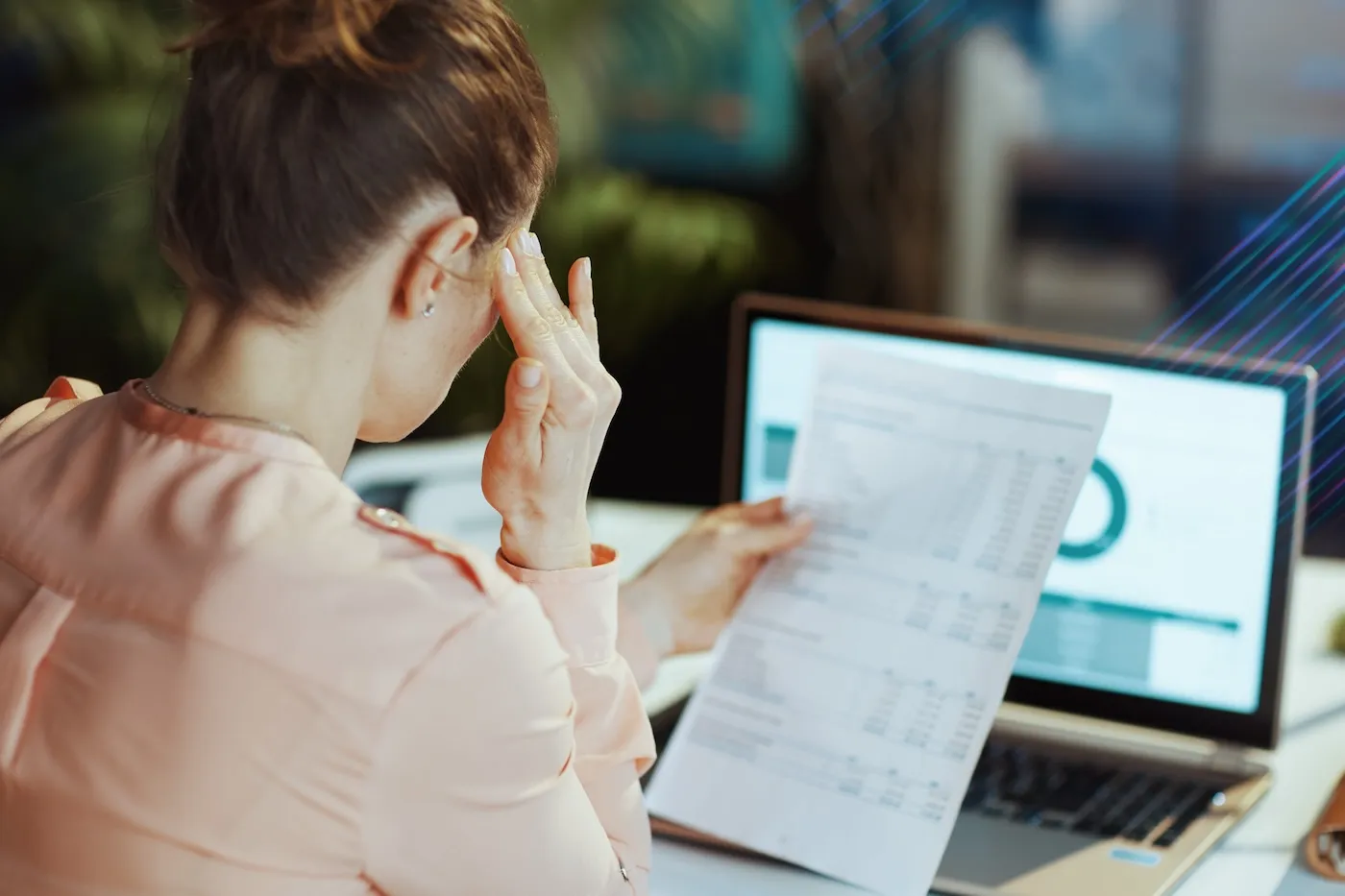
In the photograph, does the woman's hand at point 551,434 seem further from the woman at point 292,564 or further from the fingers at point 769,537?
the fingers at point 769,537

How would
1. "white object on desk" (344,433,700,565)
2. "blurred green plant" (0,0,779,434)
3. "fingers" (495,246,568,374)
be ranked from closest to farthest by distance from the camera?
"fingers" (495,246,568,374) < "white object on desk" (344,433,700,565) < "blurred green plant" (0,0,779,434)

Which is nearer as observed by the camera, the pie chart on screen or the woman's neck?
the woman's neck

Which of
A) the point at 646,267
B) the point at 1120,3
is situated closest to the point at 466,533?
the point at 646,267

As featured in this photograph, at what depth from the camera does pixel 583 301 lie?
970mm

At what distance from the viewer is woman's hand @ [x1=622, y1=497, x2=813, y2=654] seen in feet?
4.02

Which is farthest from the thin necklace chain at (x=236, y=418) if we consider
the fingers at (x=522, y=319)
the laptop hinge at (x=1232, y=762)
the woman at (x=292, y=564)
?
the laptop hinge at (x=1232, y=762)

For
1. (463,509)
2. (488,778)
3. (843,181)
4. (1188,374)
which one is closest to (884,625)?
(1188,374)

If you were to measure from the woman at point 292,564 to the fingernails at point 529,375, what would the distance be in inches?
2.7

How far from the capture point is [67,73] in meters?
2.73

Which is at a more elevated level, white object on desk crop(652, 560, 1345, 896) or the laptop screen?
the laptop screen

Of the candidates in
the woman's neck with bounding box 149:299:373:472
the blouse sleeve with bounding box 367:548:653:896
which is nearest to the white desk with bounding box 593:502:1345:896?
the blouse sleeve with bounding box 367:548:653:896

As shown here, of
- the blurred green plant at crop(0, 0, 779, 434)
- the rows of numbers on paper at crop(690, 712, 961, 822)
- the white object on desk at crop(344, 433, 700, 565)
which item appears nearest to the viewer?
the rows of numbers on paper at crop(690, 712, 961, 822)

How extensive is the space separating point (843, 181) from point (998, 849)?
2.60 metres

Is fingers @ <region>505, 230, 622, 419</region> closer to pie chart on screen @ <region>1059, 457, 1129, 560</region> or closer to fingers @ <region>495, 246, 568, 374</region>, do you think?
fingers @ <region>495, 246, 568, 374</region>
